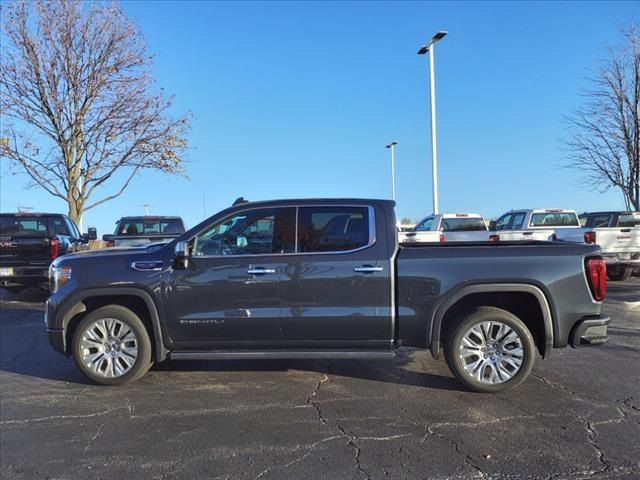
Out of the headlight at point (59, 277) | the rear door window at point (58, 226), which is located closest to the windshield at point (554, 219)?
the rear door window at point (58, 226)

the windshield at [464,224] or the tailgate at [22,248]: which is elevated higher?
the windshield at [464,224]

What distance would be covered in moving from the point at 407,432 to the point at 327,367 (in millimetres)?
1966

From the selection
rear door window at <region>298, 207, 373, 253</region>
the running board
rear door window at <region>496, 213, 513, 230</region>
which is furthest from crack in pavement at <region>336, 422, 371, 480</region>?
rear door window at <region>496, 213, 513, 230</region>

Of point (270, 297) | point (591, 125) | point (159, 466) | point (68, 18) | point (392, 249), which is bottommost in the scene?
point (159, 466)

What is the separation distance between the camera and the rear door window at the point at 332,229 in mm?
5316

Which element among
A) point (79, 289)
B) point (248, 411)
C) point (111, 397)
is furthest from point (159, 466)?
point (79, 289)

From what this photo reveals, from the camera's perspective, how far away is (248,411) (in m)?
4.80

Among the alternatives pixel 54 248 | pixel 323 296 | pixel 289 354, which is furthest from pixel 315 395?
pixel 54 248

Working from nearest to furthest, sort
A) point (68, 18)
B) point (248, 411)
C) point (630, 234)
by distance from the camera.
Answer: point (248, 411)
point (630, 234)
point (68, 18)

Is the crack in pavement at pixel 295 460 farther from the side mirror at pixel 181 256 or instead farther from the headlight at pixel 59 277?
the headlight at pixel 59 277

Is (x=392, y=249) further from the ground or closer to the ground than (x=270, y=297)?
further from the ground

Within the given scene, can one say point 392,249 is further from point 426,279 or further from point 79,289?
point 79,289

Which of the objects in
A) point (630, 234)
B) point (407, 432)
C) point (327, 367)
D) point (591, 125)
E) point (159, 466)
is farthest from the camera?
point (591, 125)

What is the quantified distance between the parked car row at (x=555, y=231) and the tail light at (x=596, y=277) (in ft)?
12.1
